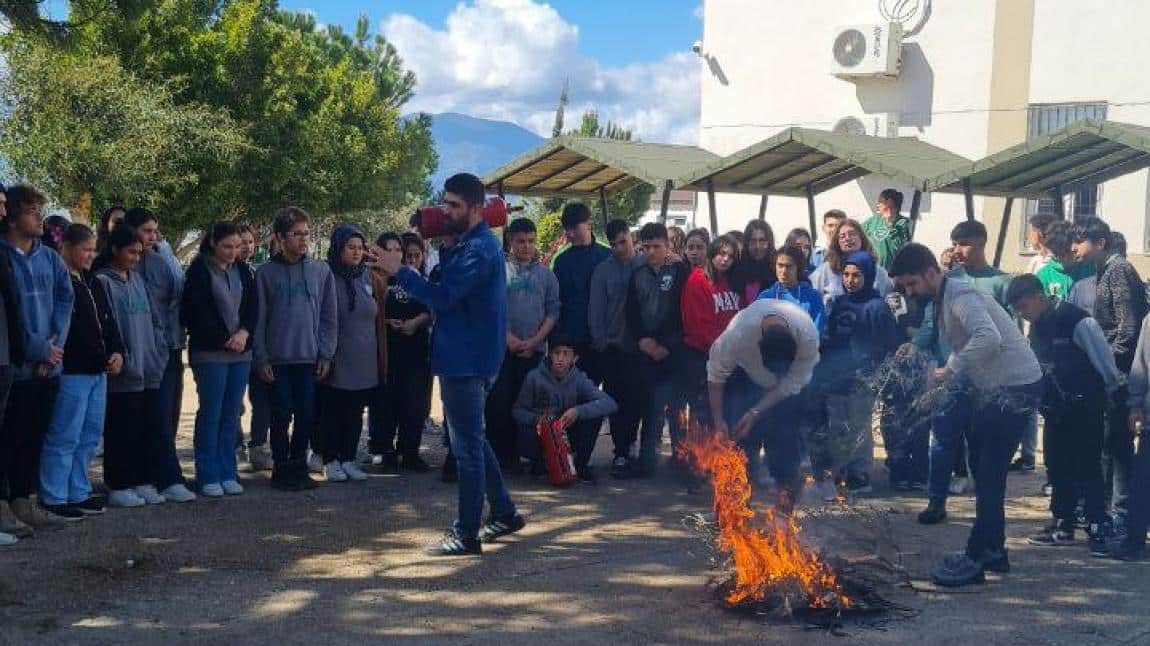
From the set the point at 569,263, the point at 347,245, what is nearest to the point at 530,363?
the point at 569,263

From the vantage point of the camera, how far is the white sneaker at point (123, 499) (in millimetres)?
7500

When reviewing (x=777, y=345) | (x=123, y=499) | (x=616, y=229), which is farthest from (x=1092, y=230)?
(x=123, y=499)

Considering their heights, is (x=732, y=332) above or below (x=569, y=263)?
below

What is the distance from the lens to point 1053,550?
22.6 feet

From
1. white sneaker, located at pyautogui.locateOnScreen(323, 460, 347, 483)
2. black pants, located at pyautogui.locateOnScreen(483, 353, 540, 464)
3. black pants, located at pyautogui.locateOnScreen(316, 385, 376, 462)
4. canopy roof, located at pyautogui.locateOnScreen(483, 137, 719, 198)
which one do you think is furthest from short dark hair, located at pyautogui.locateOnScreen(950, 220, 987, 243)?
canopy roof, located at pyautogui.locateOnScreen(483, 137, 719, 198)

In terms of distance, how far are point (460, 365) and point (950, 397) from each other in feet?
9.52

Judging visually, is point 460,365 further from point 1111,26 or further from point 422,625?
point 1111,26

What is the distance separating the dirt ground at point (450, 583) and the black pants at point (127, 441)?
1.16 ft

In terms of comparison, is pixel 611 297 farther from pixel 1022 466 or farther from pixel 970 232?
pixel 1022 466

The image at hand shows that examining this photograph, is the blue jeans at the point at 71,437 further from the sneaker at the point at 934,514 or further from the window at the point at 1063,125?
the window at the point at 1063,125

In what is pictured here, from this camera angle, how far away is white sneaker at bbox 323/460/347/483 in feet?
27.9

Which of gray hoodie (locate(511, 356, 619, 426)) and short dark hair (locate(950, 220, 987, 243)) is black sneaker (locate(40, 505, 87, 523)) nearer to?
gray hoodie (locate(511, 356, 619, 426))

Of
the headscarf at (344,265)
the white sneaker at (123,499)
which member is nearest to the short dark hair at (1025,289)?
the headscarf at (344,265)

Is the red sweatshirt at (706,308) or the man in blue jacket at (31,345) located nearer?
the man in blue jacket at (31,345)
